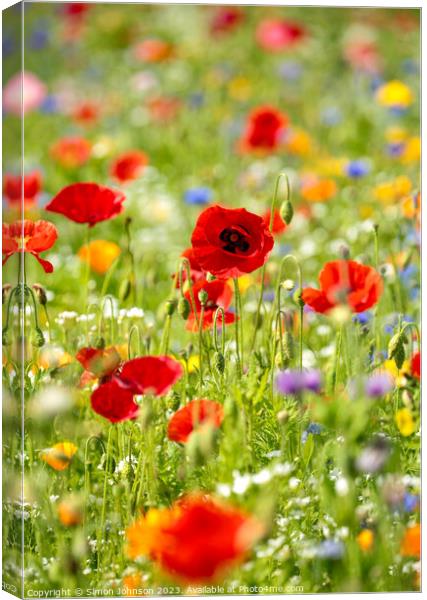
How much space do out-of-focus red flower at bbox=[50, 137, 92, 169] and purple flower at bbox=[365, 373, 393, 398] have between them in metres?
1.42

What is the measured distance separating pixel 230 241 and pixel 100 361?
0.23m

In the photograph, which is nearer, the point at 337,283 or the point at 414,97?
the point at 337,283

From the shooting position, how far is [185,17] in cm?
439

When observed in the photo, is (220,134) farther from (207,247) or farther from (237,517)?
(237,517)

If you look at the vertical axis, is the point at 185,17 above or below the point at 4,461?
above

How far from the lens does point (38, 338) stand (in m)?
1.61

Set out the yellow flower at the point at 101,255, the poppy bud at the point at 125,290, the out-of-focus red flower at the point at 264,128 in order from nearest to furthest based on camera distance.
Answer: the poppy bud at the point at 125,290, the yellow flower at the point at 101,255, the out-of-focus red flower at the point at 264,128

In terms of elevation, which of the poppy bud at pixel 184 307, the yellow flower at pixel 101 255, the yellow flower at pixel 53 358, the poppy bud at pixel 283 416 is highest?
the yellow flower at pixel 101 255

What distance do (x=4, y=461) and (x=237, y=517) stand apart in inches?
17.0

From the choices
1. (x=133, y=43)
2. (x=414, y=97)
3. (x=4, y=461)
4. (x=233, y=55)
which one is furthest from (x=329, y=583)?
(x=133, y=43)

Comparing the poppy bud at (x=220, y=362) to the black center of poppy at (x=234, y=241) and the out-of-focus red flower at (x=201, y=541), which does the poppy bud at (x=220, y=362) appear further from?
the out-of-focus red flower at (x=201, y=541)

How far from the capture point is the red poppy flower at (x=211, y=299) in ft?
5.66

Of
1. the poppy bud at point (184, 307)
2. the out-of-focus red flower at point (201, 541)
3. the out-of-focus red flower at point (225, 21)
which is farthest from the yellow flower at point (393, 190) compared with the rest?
the out-of-focus red flower at point (201, 541)

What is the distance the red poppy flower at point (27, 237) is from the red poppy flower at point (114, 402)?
0.21 metres
